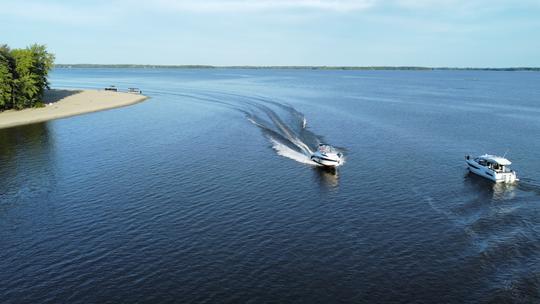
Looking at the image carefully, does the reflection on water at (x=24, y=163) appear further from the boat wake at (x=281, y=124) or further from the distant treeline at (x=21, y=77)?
the boat wake at (x=281, y=124)

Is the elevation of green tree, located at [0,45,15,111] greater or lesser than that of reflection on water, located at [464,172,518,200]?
greater

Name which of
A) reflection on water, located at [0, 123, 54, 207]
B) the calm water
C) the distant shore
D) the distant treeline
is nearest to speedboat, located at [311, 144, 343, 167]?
the calm water

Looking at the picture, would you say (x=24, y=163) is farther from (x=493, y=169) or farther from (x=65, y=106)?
(x=65, y=106)

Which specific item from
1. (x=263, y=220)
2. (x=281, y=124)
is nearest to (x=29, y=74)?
(x=281, y=124)

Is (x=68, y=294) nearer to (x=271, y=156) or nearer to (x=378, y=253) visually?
(x=378, y=253)

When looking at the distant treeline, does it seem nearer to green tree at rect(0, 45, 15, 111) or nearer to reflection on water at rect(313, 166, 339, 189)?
green tree at rect(0, 45, 15, 111)

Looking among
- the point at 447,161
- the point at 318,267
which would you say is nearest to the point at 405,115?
the point at 447,161
